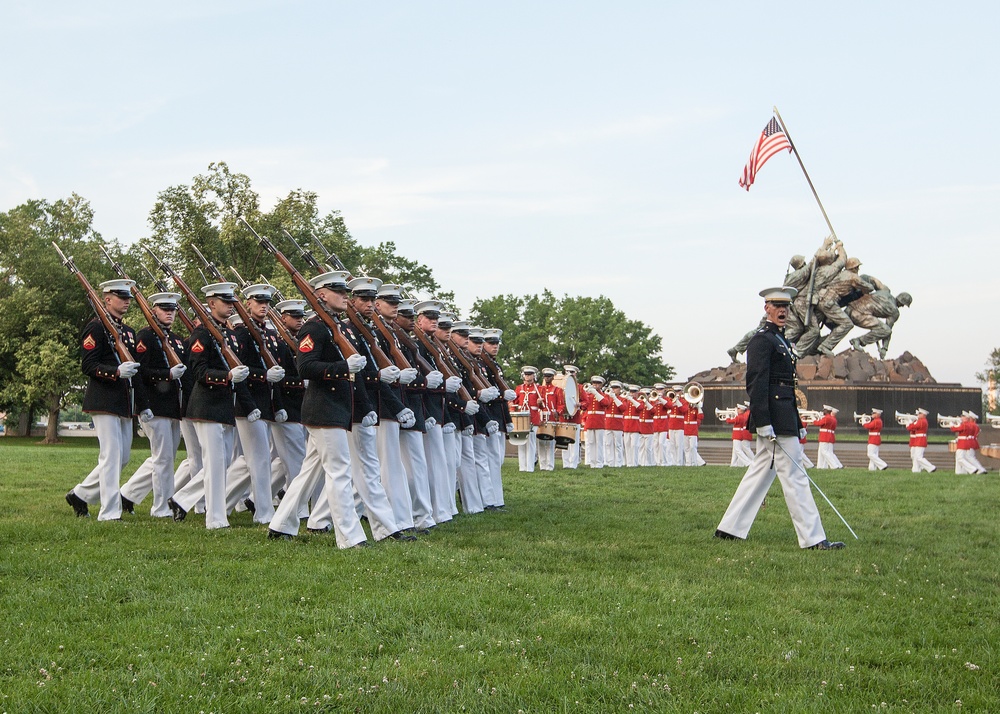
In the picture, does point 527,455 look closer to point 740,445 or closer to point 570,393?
point 570,393

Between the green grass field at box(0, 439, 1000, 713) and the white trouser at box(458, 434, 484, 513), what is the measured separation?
257 centimetres

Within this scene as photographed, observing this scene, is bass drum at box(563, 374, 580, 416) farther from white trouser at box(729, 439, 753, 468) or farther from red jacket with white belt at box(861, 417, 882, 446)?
A: red jacket with white belt at box(861, 417, 882, 446)

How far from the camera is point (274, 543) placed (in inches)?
336

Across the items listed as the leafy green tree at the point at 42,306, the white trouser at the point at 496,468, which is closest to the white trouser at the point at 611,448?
the white trouser at the point at 496,468

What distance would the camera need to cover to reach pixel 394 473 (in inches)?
380

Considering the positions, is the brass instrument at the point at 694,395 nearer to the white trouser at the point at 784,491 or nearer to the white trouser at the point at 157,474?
the white trouser at the point at 784,491

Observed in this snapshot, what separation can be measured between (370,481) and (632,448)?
1666 centimetres

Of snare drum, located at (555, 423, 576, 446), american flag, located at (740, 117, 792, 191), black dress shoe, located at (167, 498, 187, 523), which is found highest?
american flag, located at (740, 117, 792, 191)

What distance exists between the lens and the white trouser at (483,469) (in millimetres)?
13023

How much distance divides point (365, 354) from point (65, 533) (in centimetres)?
308

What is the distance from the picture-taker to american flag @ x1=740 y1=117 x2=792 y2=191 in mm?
32938

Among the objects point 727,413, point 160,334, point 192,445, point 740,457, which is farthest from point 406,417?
point 727,413

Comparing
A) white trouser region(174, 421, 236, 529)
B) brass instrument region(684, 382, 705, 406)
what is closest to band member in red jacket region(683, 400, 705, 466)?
brass instrument region(684, 382, 705, 406)

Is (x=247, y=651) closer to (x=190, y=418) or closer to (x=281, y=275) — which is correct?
(x=190, y=418)
